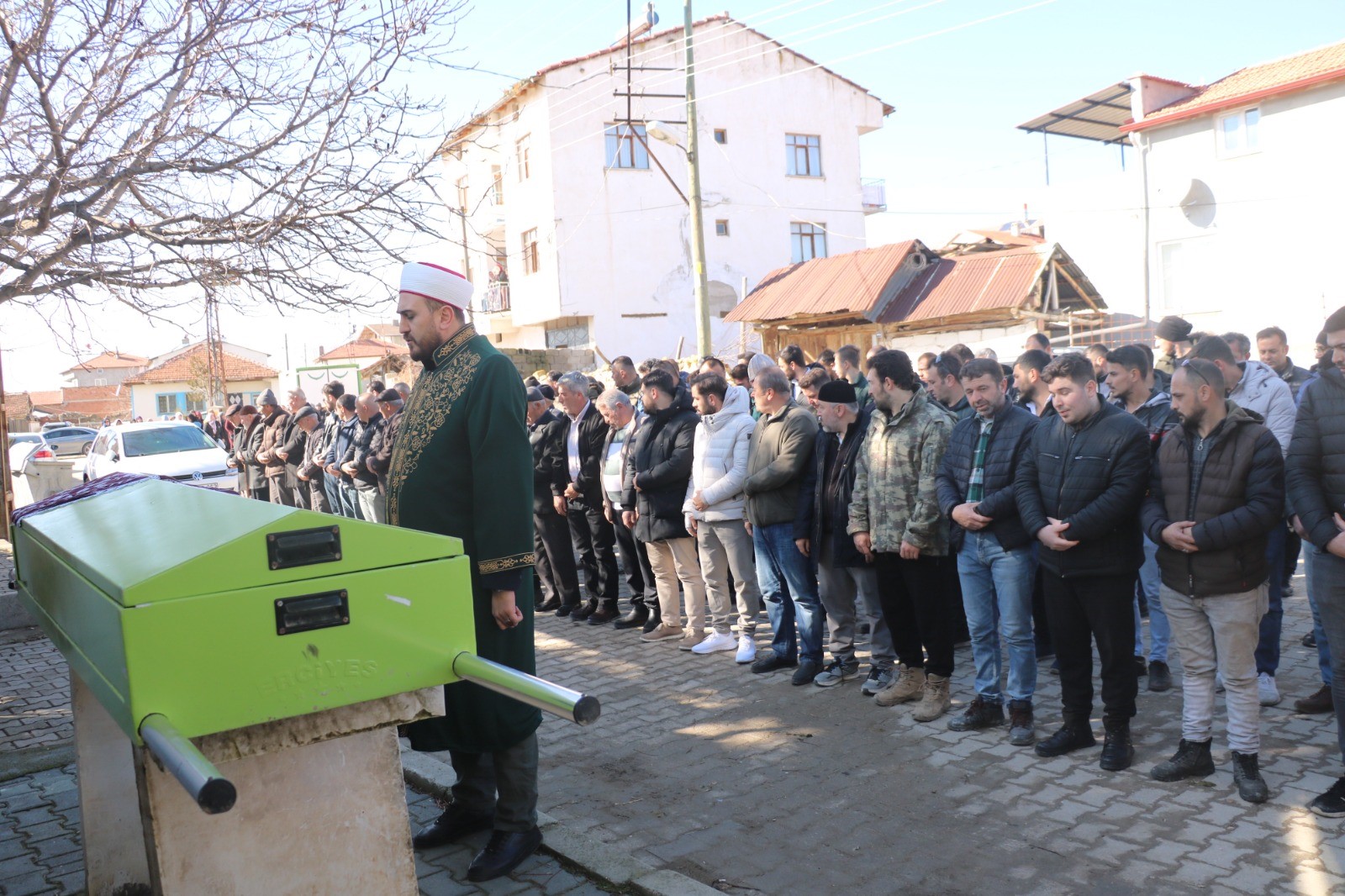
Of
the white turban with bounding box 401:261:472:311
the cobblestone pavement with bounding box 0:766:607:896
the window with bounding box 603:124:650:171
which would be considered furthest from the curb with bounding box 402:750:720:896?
the window with bounding box 603:124:650:171

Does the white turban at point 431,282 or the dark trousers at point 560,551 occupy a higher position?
the white turban at point 431,282

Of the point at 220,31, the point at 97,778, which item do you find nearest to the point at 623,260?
the point at 220,31

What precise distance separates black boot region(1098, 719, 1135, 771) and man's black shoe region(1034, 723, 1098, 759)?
0.23 metres

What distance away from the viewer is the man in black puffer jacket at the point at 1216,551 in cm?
458

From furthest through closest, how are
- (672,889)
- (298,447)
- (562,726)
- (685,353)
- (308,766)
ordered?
(685,353) → (298,447) → (562,726) → (672,889) → (308,766)

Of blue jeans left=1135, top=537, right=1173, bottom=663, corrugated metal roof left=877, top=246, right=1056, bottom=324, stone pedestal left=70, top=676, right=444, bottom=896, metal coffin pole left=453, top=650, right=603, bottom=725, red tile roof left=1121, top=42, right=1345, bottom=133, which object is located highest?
red tile roof left=1121, top=42, right=1345, bottom=133

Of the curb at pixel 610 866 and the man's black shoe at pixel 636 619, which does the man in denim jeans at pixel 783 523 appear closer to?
the man's black shoe at pixel 636 619

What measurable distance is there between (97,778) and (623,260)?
1195 inches

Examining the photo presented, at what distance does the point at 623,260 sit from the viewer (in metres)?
33.7

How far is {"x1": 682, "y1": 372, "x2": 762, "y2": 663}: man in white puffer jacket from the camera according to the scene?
7.50m

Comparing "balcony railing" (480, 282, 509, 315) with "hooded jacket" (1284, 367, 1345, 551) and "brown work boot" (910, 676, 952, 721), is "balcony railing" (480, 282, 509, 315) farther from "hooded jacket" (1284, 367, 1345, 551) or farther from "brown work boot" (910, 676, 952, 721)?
"hooded jacket" (1284, 367, 1345, 551)

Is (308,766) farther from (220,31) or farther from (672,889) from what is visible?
(220,31)

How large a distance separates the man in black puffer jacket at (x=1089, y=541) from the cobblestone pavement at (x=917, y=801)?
10.2 inches

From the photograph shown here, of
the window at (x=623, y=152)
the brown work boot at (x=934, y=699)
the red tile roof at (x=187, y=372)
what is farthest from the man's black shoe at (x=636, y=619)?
the red tile roof at (x=187, y=372)
